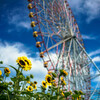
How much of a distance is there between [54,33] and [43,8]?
5.70ft

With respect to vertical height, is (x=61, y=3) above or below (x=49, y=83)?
above

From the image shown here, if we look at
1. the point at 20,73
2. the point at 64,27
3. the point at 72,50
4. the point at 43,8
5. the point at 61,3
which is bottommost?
the point at 20,73

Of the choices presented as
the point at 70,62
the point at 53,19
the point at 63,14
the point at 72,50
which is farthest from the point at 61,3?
the point at 70,62

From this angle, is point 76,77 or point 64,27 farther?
point 64,27

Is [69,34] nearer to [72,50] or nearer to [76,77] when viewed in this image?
[72,50]

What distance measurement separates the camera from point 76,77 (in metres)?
9.02

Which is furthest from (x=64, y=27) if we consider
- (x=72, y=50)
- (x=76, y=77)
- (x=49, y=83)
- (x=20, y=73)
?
(x=20, y=73)

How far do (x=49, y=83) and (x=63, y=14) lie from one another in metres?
9.59

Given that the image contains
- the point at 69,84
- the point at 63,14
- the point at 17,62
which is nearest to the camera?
the point at 17,62

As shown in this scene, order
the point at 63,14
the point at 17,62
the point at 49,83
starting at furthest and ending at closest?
the point at 63,14, the point at 49,83, the point at 17,62

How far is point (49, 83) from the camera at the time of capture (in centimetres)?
203

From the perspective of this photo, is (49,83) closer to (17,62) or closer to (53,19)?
(17,62)

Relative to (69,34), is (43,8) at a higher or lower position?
higher

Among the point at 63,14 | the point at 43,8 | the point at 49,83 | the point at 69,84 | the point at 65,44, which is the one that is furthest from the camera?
the point at 63,14
